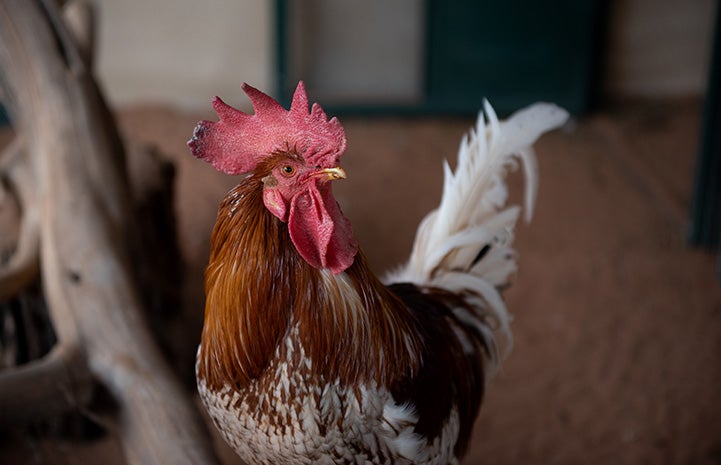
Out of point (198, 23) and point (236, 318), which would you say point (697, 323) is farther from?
point (198, 23)

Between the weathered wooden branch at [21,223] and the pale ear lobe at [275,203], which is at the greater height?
the pale ear lobe at [275,203]

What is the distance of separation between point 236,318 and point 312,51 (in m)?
4.40

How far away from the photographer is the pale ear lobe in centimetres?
159

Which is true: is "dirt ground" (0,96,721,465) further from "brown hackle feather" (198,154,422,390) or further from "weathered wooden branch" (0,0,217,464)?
"brown hackle feather" (198,154,422,390)

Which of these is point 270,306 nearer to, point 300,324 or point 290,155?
point 300,324

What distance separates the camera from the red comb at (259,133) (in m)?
1.57

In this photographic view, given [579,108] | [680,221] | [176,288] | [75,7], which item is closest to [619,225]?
[680,221]

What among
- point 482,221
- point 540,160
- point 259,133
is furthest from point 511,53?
point 259,133

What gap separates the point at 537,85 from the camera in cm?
592

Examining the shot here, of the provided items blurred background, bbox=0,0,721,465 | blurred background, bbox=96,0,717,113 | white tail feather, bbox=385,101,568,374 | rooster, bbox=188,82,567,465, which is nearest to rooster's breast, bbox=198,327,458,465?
rooster, bbox=188,82,567,465

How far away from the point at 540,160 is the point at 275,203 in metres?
4.01

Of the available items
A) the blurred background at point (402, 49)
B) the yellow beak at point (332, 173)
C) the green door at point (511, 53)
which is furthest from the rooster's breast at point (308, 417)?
the green door at point (511, 53)

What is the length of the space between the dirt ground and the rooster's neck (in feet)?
5.25

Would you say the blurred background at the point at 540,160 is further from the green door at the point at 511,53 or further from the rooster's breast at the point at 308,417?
the rooster's breast at the point at 308,417
